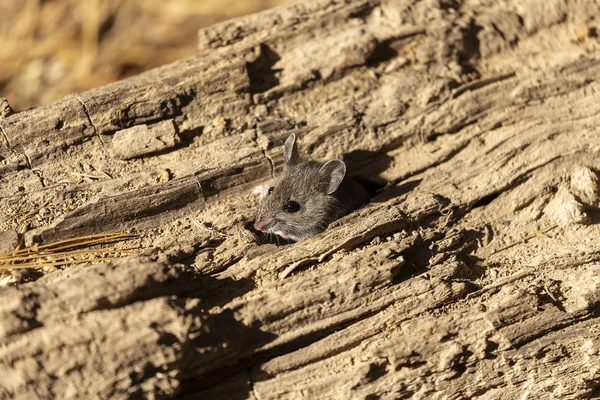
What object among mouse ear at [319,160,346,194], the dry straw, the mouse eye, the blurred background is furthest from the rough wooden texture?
the blurred background

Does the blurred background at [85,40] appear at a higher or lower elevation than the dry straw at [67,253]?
higher

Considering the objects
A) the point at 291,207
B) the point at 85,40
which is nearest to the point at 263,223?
the point at 291,207

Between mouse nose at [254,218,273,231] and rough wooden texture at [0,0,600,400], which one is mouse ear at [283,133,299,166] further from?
mouse nose at [254,218,273,231]

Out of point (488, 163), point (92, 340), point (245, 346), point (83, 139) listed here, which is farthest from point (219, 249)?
point (488, 163)

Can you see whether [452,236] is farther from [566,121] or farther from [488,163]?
[566,121]

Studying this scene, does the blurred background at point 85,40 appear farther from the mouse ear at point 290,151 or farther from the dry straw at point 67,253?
the dry straw at point 67,253

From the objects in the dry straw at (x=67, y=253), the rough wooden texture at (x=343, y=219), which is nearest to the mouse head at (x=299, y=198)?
the rough wooden texture at (x=343, y=219)

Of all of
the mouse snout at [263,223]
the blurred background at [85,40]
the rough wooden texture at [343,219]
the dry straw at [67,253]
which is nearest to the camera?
the rough wooden texture at [343,219]
